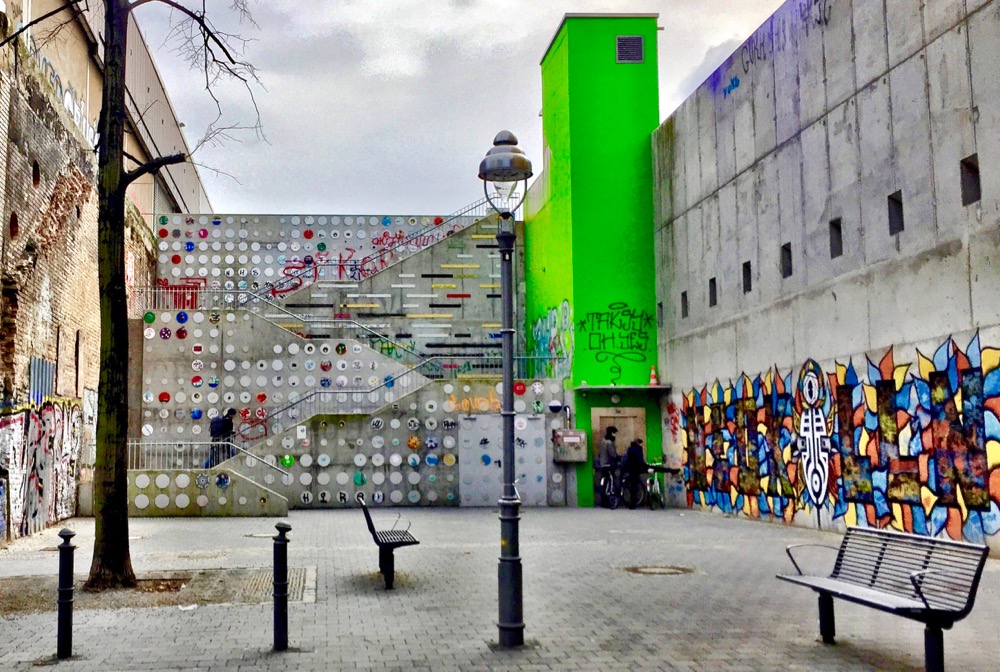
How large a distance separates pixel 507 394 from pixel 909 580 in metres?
3.60

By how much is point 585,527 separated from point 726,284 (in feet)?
21.6

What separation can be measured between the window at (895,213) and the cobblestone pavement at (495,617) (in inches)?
208

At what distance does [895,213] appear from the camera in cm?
1617

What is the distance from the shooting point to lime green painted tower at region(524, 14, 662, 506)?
2695 centimetres

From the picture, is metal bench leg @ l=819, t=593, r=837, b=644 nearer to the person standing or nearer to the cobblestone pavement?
the cobblestone pavement

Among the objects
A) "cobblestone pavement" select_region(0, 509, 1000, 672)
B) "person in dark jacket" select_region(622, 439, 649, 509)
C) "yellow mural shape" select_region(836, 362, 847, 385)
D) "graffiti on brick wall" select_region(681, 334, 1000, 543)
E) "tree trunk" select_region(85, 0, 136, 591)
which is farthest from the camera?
"person in dark jacket" select_region(622, 439, 649, 509)

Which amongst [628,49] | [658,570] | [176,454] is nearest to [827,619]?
[658,570]

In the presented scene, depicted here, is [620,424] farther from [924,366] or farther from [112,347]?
[112,347]

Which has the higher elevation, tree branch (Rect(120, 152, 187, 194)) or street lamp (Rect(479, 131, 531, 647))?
tree branch (Rect(120, 152, 187, 194))

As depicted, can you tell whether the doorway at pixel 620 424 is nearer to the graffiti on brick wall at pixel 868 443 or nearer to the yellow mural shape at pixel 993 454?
the graffiti on brick wall at pixel 868 443

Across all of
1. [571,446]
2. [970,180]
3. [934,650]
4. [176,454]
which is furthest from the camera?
[571,446]

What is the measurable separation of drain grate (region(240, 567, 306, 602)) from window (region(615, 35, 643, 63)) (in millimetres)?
18757

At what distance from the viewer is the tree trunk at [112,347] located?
11688mm

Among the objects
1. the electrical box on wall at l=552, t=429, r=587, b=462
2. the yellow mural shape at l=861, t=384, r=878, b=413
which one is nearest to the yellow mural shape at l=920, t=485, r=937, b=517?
the yellow mural shape at l=861, t=384, r=878, b=413
